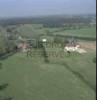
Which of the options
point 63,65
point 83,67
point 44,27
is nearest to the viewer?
point 83,67

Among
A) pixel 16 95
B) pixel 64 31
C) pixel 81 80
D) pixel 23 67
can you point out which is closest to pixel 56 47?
pixel 64 31

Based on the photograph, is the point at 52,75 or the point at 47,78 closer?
the point at 47,78

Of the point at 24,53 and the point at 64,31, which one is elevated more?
the point at 64,31

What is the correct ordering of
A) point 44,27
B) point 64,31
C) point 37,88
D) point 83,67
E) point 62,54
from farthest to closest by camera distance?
point 44,27
point 64,31
point 62,54
point 83,67
point 37,88

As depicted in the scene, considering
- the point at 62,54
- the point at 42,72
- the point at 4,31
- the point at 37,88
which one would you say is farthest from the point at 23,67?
the point at 4,31

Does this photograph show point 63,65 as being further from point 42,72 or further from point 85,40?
point 85,40

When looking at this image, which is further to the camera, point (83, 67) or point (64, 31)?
point (64, 31)

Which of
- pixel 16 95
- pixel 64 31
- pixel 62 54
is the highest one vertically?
pixel 64 31
